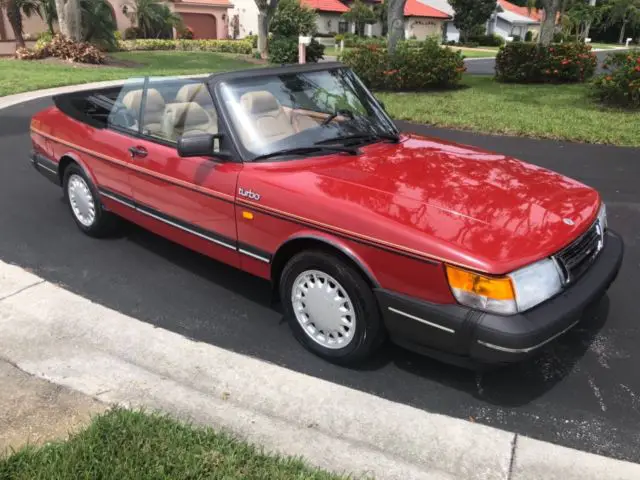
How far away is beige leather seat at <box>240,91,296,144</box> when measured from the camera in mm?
3768

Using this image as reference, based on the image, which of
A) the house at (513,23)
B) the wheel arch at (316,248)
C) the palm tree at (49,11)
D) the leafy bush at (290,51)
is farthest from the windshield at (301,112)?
the house at (513,23)

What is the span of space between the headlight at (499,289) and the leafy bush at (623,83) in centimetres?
1030

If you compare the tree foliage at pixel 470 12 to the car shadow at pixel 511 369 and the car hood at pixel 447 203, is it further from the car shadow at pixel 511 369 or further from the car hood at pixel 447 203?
the car shadow at pixel 511 369

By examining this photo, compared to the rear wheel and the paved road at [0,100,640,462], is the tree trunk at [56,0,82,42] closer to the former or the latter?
the paved road at [0,100,640,462]

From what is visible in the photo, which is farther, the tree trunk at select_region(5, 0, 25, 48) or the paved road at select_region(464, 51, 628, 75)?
the tree trunk at select_region(5, 0, 25, 48)

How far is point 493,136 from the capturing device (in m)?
9.76

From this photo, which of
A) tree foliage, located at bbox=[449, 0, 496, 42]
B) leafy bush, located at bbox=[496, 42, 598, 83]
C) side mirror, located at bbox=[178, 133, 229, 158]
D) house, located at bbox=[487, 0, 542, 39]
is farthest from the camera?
house, located at bbox=[487, 0, 542, 39]

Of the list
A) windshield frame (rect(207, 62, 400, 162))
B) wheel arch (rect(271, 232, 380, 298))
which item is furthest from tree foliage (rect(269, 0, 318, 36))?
wheel arch (rect(271, 232, 380, 298))

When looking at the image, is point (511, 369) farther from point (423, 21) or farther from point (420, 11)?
point (420, 11)

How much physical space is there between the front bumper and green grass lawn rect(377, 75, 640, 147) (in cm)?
703

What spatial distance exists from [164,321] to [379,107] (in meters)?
2.34

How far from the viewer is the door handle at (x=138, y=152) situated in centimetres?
A: 425

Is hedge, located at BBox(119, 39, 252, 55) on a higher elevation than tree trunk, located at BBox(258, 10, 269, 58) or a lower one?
lower

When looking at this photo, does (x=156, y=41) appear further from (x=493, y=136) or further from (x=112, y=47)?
(x=493, y=136)
